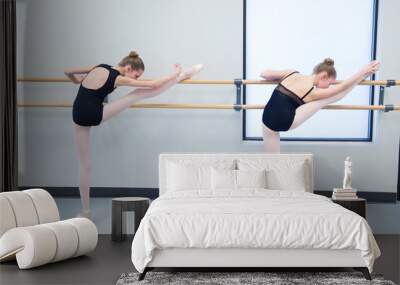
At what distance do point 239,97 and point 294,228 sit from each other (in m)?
2.45

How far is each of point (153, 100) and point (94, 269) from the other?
233 cm

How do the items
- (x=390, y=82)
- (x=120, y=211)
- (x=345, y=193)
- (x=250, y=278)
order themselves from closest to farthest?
(x=250, y=278), (x=120, y=211), (x=345, y=193), (x=390, y=82)

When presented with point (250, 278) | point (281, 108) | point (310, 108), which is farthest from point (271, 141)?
point (250, 278)

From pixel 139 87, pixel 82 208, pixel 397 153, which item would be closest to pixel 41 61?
pixel 139 87

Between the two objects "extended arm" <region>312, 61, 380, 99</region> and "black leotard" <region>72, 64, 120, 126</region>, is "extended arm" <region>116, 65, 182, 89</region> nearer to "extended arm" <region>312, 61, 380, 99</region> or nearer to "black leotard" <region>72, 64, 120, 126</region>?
"black leotard" <region>72, 64, 120, 126</region>

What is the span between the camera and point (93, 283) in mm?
3896

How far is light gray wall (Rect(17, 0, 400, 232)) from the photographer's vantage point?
619cm

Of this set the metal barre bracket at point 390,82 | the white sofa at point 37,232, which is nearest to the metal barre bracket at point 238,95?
the metal barre bracket at point 390,82

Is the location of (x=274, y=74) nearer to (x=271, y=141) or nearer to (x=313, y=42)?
(x=313, y=42)

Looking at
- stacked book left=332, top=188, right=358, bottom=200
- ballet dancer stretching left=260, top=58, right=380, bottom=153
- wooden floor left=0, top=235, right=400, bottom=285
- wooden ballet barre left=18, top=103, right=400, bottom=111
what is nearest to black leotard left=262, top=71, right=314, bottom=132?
ballet dancer stretching left=260, top=58, right=380, bottom=153

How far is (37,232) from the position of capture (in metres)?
4.21

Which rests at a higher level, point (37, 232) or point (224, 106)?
point (224, 106)

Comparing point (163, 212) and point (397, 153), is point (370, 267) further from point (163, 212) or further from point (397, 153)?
point (397, 153)

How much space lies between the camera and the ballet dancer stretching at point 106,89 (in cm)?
617
